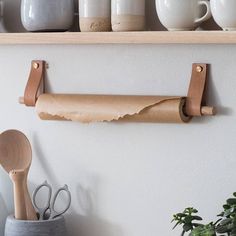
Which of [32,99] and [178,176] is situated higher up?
[32,99]

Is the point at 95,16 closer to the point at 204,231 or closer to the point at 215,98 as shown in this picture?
the point at 215,98

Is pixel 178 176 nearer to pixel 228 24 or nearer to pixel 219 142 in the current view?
pixel 219 142

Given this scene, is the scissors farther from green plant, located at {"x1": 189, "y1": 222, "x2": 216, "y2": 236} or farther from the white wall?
green plant, located at {"x1": 189, "y1": 222, "x2": 216, "y2": 236}

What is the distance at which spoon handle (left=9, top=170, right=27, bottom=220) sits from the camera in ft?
4.42

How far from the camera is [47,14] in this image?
1.30 meters

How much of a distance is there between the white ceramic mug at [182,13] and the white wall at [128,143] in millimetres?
87

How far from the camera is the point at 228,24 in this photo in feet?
3.72

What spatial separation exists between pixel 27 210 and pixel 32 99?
209 millimetres

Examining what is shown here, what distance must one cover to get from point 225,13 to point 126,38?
17 centimetres

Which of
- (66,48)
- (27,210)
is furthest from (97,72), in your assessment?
(27,210)

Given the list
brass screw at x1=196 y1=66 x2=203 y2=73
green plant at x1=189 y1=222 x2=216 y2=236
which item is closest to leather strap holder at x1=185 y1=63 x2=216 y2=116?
brass screw at x1=196 y1=66 x2=203 y2=73

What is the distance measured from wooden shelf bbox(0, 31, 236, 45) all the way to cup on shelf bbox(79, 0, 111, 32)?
0.09ft

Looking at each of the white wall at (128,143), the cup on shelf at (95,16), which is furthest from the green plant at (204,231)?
the cup on shelf at (95,16)

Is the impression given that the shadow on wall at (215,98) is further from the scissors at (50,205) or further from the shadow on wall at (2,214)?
the shadow on wall at (2,214)
